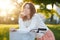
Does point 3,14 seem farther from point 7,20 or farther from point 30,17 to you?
point 30,17

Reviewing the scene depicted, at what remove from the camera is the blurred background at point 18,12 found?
5.23 ft

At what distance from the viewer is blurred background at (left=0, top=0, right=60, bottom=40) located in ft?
5.23

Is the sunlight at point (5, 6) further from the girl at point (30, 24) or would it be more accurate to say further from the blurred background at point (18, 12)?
the girl at point (30, 24)

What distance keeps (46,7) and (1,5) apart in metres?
0.48

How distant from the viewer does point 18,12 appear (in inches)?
62.7

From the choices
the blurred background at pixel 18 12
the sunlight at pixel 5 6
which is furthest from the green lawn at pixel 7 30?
the sunlight at pixel 5 6

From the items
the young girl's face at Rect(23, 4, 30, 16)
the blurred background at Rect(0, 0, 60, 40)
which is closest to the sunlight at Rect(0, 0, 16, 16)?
the blurred background at Rect(0, 0, 60, 40)

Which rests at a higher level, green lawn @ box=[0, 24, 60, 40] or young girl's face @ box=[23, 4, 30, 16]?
young girl's face @ box=[23, 4, 30, 16]

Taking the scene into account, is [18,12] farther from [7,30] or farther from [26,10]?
[7,30]

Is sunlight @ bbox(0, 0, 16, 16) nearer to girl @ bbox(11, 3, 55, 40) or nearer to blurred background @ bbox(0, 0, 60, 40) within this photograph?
blurred background @ bbox(0, 0, 60, 40)

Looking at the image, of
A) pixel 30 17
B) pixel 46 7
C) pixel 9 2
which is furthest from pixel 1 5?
pixel 46 7

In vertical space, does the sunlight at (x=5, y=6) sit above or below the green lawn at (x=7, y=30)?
above

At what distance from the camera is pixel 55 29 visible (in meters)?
1.60

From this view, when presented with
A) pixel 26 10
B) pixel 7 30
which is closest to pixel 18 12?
pixel 26 10
